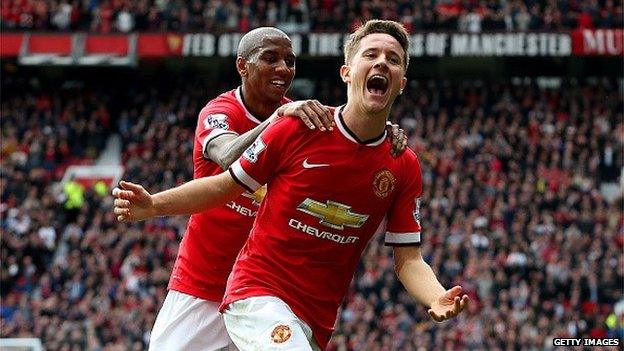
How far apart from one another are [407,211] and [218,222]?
1403 mm

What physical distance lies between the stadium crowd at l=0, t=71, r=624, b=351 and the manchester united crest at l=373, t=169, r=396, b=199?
1230 centimetres

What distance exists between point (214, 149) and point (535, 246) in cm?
1538

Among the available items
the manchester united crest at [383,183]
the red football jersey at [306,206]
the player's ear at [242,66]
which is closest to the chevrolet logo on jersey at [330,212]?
the red football jersey at [306,206]

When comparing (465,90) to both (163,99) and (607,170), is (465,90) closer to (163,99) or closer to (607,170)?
(607,170)

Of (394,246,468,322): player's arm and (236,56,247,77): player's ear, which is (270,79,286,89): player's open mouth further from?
(394,246,468,322): player's arm

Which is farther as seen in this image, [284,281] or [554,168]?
[554,168]

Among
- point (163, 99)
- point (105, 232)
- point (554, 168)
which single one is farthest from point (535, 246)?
point (163, 99)

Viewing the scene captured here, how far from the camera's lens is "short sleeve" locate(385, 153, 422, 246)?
238 inches

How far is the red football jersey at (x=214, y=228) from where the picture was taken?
6.89 meters

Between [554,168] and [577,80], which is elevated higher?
[577,80]

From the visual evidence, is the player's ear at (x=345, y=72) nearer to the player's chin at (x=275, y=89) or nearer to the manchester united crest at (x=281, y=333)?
the player's chin at (x=275, y=89)

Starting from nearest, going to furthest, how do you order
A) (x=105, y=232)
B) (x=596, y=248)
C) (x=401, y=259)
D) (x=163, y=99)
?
(x=401, y=259), (x=596, y=248), (x=105, y=232), (x=163, y=99)

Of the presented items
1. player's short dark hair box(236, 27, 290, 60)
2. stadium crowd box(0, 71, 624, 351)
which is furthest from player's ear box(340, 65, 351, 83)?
stadium crowd box(0, 71, 624, 351)

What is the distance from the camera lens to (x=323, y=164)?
577 cm
